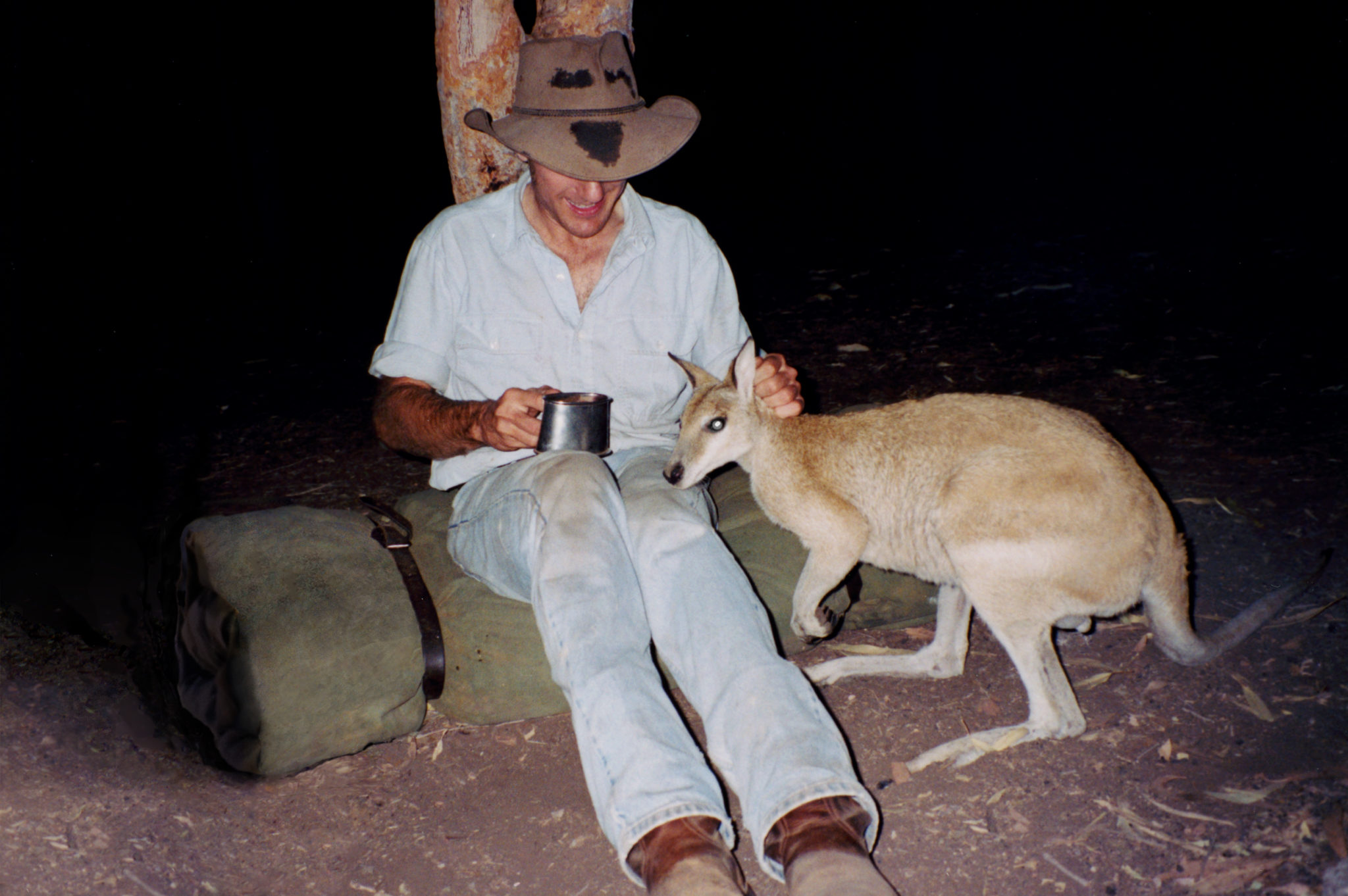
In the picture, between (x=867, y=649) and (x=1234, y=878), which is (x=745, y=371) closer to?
(x=867, y=649)

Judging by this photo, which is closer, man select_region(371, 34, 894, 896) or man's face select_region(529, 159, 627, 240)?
man select_region(371, 34, 894, 896)

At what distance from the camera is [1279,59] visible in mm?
19047

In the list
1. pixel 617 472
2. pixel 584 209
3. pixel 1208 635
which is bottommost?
pixel 1208 635

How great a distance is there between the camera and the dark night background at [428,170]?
736 centimetres

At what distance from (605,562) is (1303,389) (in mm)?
4756

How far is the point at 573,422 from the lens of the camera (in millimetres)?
3176

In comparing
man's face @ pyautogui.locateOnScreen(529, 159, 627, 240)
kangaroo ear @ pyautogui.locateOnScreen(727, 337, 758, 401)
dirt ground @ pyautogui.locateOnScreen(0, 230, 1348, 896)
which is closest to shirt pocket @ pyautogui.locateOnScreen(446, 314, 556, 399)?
man's face @ pyautogui.locateOnScreen(529, 159, 627, 240)

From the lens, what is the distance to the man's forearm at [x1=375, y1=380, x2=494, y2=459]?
3379mm

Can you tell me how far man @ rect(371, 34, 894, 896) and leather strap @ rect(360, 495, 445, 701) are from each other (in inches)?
7.0

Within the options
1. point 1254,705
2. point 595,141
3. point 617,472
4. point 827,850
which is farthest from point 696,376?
point 1254,705

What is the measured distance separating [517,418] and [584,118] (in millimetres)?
1129

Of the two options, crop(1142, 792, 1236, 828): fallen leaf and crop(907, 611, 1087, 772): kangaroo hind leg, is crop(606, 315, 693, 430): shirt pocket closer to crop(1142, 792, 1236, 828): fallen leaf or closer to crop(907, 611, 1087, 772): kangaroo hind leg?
crop(907, 611, 1087, 772): kangaroo hind leg

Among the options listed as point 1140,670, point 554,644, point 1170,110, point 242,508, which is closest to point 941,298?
point 1140,670

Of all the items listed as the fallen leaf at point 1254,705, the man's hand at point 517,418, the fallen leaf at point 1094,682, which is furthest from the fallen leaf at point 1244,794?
the man's hand at point 517,418
